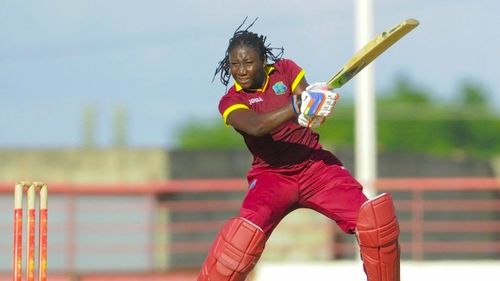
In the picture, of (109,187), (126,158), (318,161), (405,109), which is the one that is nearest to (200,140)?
(405,109)

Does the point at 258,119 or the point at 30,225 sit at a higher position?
the point at 258,119

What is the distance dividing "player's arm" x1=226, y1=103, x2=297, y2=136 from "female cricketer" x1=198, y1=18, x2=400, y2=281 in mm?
10

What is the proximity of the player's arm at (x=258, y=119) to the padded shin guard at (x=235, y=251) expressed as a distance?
0.68 m

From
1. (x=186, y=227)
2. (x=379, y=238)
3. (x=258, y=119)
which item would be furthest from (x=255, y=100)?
(x=186, y=227)

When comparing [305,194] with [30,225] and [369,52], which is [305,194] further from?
[30,225]

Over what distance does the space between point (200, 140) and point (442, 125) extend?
56.1 feet

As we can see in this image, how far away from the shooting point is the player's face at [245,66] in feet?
27.2

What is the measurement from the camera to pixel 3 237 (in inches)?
941

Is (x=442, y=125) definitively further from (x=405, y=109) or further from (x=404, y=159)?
(x=404, y=159)

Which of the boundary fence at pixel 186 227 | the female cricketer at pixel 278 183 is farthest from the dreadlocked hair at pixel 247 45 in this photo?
the boundary fence at pixel 186 227

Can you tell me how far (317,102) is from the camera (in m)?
7.64

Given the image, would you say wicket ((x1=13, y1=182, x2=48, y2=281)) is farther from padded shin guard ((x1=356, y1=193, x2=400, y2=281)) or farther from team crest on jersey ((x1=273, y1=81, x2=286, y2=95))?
padded shin guard ((x1=356, y1=193, x2=400, y2=281))

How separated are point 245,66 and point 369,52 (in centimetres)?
83

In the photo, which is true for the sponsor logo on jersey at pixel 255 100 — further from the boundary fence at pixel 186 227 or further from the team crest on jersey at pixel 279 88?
the boundary fence at pixel 186 227
